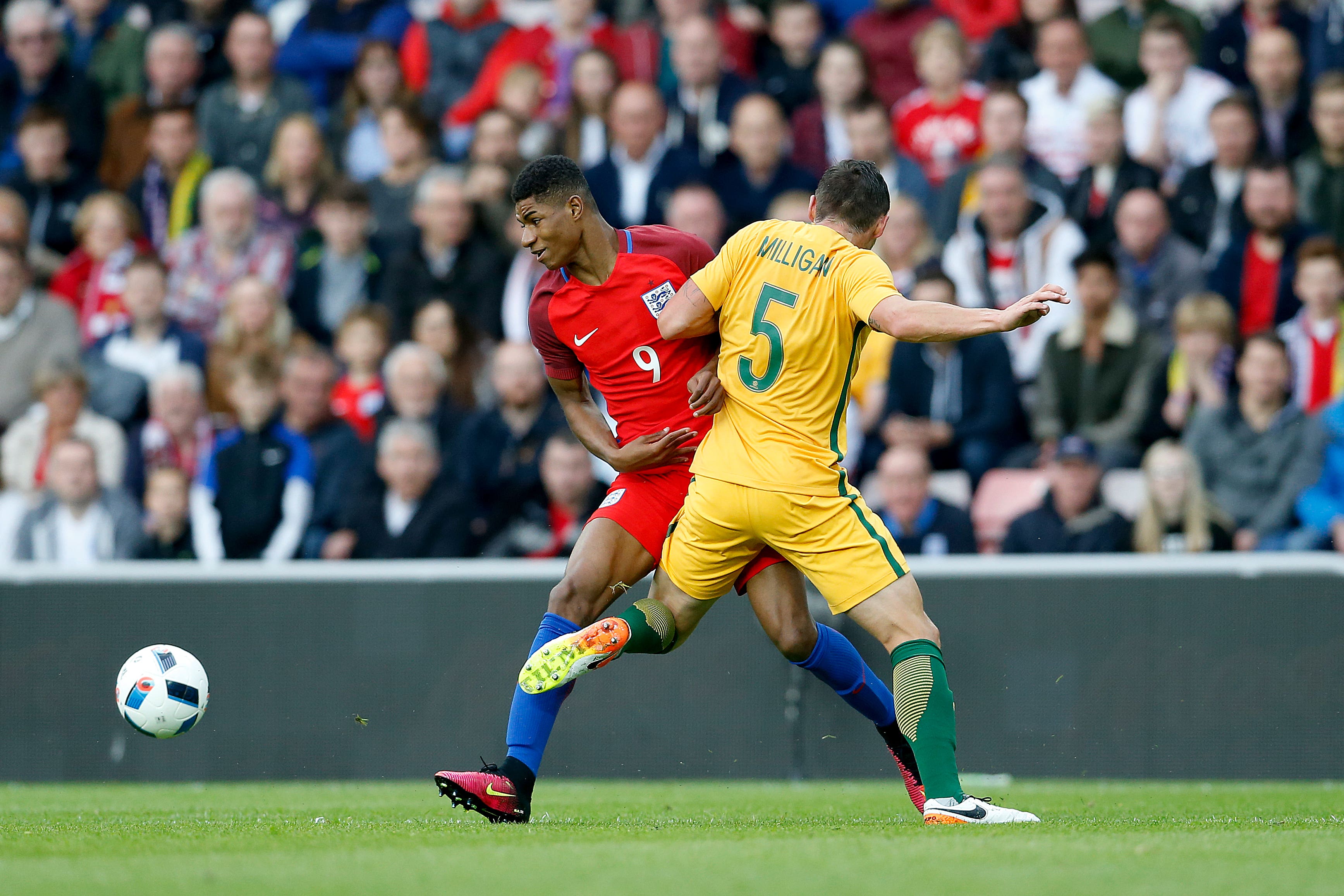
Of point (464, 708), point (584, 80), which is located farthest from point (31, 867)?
point (584, 80)

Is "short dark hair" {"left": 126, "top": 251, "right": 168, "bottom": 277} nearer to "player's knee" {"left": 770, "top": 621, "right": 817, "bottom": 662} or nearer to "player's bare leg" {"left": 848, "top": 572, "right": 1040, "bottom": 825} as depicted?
"player's knee" {"left": 770, "top": 621, "right": 817, "bottom": 662}

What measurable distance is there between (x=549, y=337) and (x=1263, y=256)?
20.4ft

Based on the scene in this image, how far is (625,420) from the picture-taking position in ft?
22.7

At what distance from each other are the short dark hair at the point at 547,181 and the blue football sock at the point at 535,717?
5.30ft

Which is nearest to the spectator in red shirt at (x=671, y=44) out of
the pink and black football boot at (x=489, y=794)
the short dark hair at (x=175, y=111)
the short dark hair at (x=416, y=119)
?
the short dark hair at (x=416, y=119)

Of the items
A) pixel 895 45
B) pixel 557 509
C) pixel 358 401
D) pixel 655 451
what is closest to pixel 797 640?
pixel 655 451

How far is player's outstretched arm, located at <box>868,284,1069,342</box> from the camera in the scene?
17.5ft

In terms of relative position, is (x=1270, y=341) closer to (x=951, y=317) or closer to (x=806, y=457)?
(x=806, y=457)

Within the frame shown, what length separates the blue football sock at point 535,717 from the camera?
20.8 feet

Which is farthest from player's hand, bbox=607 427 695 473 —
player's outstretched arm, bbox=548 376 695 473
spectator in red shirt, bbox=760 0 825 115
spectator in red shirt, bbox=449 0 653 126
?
spectator in red shirt, bbox=449 0 653 126

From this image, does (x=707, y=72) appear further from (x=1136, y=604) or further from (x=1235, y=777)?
(x=1235, y=777)

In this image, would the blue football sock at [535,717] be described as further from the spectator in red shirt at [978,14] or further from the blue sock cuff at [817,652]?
the spectator in red shirt at [978,14]

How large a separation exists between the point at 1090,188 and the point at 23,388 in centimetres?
789

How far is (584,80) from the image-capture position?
41.8 feet
